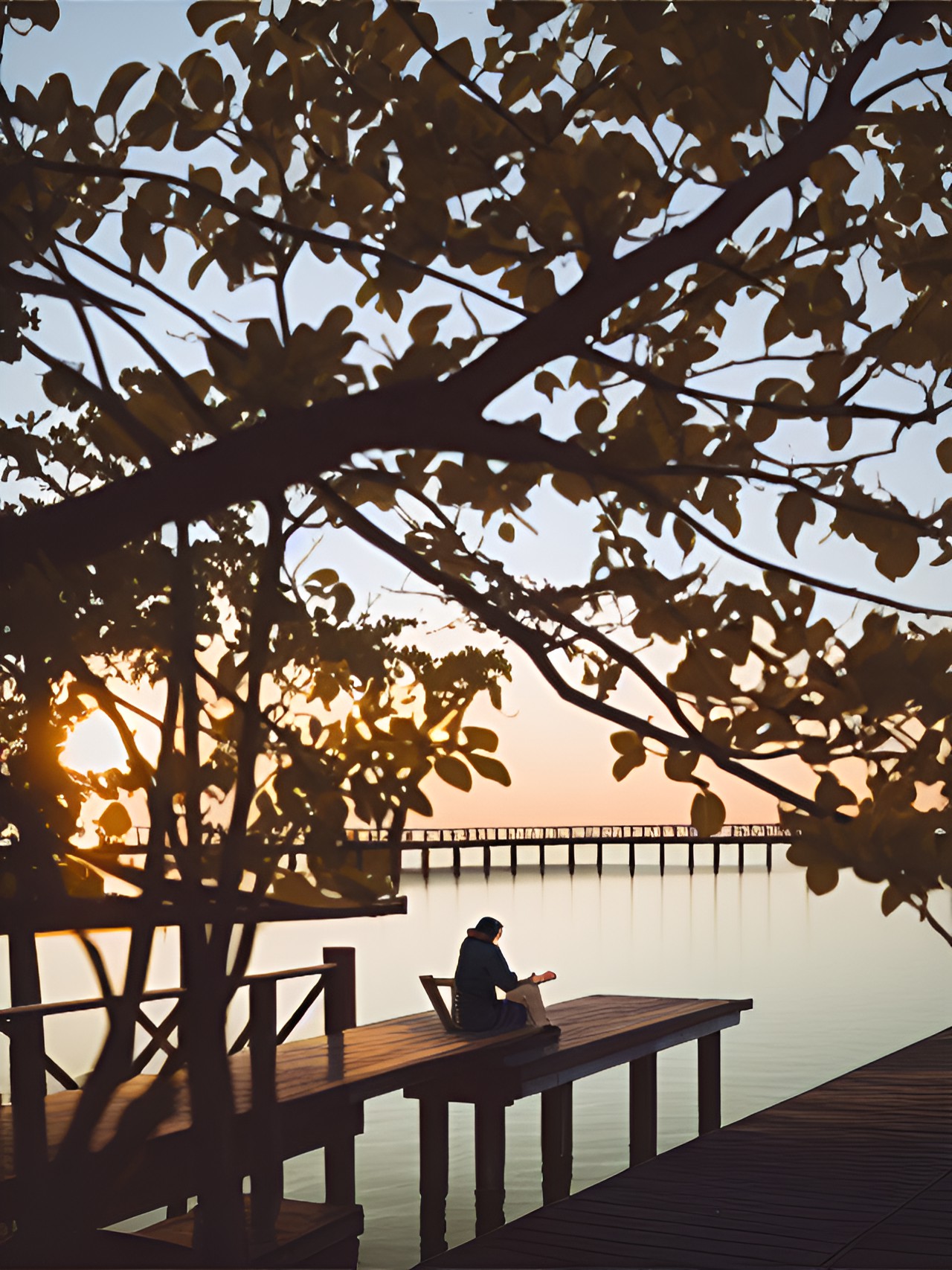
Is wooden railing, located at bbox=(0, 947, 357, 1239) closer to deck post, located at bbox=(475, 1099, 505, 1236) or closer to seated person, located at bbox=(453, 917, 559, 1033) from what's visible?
seated person, located at bbox=(453, 917, 559, 1033)

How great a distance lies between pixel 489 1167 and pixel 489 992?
257cm

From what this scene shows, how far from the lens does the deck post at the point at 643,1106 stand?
11.9 meters

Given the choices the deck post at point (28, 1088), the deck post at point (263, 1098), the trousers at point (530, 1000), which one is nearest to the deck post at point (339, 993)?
the trousers at point (530, 1000)

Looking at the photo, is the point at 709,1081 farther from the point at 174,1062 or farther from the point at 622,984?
the point at 622,984

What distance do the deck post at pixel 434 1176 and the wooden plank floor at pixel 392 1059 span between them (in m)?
0.80

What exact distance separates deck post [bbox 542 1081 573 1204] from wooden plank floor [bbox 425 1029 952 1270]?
3308mm

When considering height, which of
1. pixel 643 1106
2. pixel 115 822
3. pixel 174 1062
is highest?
pixel 115 822

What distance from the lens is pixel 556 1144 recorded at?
1201 cm

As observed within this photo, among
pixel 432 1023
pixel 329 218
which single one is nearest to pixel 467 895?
pixel 432 1023

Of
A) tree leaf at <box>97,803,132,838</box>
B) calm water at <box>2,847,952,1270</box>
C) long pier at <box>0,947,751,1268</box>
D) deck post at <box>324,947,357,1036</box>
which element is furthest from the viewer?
calm water at <box>2,847,952,1270</box>

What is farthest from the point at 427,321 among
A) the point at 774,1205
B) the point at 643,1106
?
the point at 643,1106

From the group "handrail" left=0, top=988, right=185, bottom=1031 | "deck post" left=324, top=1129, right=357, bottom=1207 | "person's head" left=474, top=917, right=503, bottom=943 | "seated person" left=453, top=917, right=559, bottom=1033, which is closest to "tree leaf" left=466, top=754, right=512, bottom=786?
"handrail" left=0, top=988, right=185, bottom=1031

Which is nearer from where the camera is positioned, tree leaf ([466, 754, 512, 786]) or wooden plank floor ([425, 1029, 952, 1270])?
tree leaf ([466, 754, 512, 786])

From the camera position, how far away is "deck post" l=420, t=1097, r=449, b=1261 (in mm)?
10914
